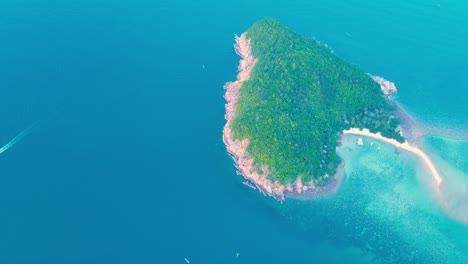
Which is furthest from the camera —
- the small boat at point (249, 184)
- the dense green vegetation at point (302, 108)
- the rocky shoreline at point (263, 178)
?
the dense green vegetation at point (302, 108)

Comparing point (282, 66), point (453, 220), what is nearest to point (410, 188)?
point (453, 220)

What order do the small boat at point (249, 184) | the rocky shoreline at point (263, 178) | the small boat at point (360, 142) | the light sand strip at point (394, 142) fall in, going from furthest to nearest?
the small boat at point (360, 142) < the light sand strip at point (394, 142) < the small boat at point (249, 184) < the rocky shoreline at point (263, 178)

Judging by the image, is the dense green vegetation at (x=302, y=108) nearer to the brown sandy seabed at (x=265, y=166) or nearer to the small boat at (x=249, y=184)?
the brown sandy seabed at (x=265, y=166)

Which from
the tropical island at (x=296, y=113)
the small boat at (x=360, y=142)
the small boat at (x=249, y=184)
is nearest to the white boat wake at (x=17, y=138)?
the tropical island at (x=296, y=113)

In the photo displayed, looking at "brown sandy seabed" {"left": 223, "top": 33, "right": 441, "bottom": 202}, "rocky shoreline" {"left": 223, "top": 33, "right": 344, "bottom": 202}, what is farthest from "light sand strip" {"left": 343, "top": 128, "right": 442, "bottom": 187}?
"rocky shoreline" {"left": 223, "top": 33, "right": 344, "bottom": 202}

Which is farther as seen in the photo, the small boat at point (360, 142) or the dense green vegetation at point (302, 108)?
the small boat at point (360, 142)

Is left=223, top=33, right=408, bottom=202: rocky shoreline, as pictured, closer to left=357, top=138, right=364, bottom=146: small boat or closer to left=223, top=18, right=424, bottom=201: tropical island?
left=223, top=18, right=424, bottom=201: tropical island
